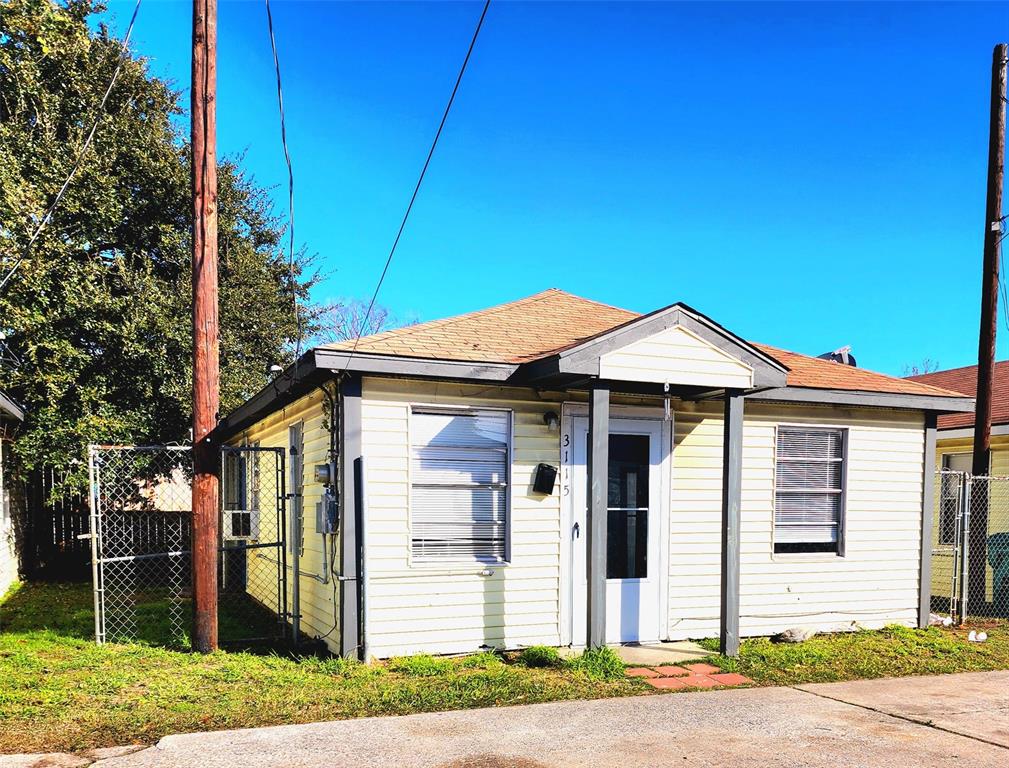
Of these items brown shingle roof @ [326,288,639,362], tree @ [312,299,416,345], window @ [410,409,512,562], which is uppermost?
tree @ [312,299,416,345]

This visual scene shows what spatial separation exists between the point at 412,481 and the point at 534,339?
6.46ft

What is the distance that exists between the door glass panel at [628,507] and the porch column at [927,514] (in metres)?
3.60

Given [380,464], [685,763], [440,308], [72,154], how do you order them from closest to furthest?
1. [685,763]
2. [380,464]
3. [72,154]
4. [440,308]

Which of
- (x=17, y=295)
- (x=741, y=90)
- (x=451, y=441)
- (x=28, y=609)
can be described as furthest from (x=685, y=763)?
(x=17, y=295)

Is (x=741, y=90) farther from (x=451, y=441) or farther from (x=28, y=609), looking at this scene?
(x=28, y=609)

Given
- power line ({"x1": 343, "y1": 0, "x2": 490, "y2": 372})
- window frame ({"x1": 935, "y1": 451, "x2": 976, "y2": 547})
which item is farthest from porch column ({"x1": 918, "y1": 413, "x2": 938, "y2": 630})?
power line ({"x1": 343, "y1": 0, "x2": 490, "y2": 372})

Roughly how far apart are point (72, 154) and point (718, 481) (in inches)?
486

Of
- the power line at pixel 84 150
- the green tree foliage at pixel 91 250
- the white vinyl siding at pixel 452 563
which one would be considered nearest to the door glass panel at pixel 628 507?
the white vinyl siding at pixel 452 563

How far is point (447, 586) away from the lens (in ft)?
20.8

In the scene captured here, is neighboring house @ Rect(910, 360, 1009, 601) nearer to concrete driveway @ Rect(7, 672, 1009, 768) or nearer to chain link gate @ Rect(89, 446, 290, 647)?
concrete driveway @ Rect(7, 672, 1009, 768)

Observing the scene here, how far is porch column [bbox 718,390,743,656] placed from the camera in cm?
657

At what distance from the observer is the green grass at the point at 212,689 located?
452 centimetres

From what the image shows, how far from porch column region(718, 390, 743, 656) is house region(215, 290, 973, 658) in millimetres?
18

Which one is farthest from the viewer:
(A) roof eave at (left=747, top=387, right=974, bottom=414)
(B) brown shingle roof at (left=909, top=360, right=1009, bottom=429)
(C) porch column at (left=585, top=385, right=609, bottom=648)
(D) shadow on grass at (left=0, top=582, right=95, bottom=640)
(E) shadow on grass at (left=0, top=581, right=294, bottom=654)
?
(B) brown shingle roof at (left=909, top=360, right=1009, bottom=429)
